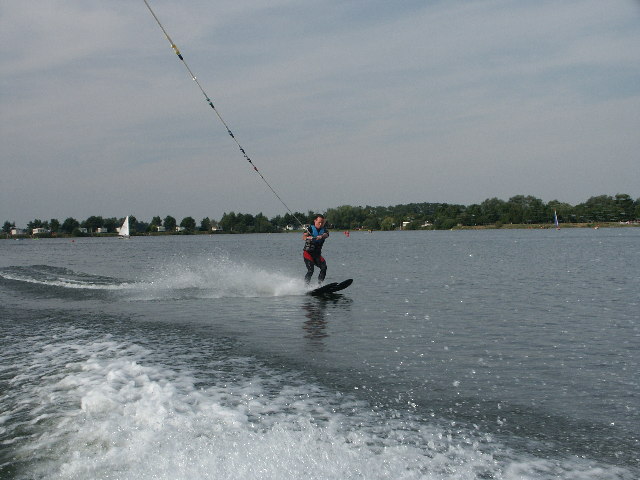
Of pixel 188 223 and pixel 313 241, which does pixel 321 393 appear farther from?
pixel 188 223

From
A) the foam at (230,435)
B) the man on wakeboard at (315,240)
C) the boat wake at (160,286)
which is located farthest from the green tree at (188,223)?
the foam at (230,435)

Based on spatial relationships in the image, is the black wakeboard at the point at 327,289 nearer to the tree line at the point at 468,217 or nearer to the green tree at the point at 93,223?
the tree line at the point at 468,217

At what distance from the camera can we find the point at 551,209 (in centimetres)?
16875

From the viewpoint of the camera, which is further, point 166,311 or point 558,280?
point 558,280

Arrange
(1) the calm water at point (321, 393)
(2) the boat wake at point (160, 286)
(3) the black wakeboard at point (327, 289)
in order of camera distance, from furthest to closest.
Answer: (2) the boat wake at point (160, 286), (3) the black wakeboard at point (327, 289), (1) the calm water at point (321, 393)

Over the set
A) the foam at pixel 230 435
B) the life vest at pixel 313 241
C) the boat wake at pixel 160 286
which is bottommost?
the boat wake at pixel 160 286

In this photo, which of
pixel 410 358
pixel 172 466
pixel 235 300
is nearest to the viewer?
pixel 172 466

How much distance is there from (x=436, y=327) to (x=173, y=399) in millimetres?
5838

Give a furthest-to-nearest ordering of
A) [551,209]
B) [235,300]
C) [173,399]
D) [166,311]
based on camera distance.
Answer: [551,209] → [235,300] → [166,311] → [173,399]

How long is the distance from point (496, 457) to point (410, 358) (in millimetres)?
3389

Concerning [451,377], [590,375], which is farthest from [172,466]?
[590,375]

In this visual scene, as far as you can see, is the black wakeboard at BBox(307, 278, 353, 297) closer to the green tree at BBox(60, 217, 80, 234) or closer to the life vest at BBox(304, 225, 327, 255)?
the life vest at BBox(304, 225, 327, 255)

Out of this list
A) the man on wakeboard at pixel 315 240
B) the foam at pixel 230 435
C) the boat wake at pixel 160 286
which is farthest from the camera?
the boat wake at pixel 160 286

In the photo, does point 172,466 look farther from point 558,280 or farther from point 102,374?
point 558,280
